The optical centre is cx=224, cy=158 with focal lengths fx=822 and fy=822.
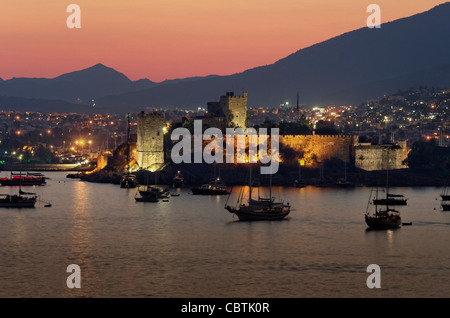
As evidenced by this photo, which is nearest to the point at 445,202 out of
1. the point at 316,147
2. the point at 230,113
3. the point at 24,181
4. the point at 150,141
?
the point at 316,147

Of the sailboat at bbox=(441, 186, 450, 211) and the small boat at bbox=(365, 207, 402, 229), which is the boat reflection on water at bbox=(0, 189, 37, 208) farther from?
the sailboat at bbox=(441, 186, 450, 211)

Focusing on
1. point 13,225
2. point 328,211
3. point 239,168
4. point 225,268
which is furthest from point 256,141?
point 225,268

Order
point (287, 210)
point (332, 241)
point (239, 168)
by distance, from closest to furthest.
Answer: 1. point (332, 241)
2. point (287, 210)
3. point (239, 168)

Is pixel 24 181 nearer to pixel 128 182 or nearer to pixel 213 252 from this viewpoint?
pixel 128 182

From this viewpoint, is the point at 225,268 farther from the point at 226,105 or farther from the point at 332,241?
the point at 226,105

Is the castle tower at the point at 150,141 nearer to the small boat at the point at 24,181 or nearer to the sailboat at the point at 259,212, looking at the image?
the small boat at the point at 24,181
